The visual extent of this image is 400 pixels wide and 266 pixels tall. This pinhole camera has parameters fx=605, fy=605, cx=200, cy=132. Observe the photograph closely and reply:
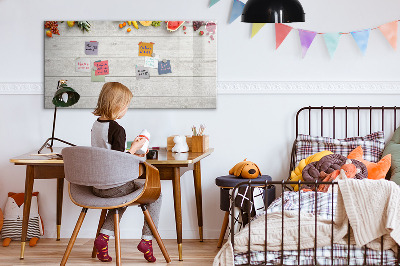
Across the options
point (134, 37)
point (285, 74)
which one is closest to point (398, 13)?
point (285, 74)

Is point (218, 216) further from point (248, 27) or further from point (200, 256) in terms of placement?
point (248, 27)

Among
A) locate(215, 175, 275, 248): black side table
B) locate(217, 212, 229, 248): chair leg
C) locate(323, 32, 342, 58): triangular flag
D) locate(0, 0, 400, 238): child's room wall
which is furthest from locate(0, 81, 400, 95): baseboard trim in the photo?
locate(217, 212, 229, 248): chair leg

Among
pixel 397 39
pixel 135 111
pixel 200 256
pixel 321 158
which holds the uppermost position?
pixel 397 39

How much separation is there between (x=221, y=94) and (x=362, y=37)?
1.06m

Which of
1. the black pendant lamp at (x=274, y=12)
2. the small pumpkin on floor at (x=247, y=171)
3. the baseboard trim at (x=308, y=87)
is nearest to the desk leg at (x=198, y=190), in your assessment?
the small pumpkin on floor at (x=247, y=171)

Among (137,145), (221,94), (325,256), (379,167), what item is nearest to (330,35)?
(221,94)

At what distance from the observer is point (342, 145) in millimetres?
4113

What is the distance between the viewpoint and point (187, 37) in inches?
170

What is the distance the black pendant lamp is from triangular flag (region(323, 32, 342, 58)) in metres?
1.18

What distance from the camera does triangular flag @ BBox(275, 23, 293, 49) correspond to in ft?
14.0

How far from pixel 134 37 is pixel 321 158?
61.9 inches

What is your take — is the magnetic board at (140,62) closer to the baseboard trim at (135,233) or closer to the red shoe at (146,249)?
the baseboard trim at (135,233)

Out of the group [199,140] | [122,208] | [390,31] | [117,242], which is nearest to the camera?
[117,242]

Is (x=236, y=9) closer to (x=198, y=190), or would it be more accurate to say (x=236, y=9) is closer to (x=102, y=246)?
(x=198, y=190)
